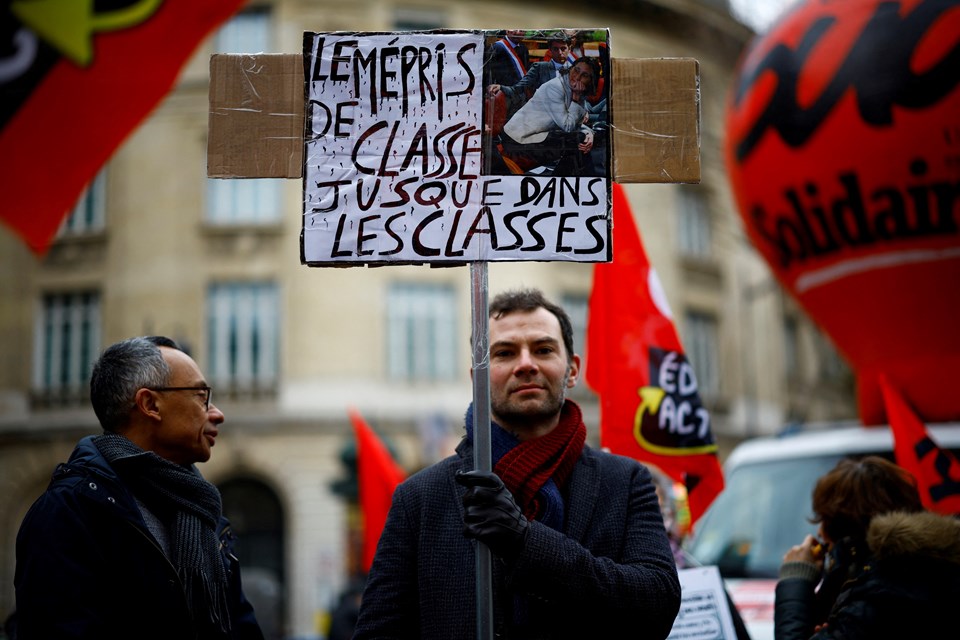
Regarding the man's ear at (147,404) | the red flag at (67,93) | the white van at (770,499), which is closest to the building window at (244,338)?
the white van at (770,499)

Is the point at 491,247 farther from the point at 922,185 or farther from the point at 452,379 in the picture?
the point at 452,379

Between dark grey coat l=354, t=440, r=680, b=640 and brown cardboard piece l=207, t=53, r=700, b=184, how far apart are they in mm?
837

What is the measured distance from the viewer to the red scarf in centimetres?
293

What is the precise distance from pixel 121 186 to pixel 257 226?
3.40 metres

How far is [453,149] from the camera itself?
120 inches

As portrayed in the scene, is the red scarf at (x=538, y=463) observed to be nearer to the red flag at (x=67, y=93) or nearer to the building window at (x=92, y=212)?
the red flag at (x=67, y=93)

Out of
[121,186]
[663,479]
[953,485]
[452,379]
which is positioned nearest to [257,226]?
[121,186]

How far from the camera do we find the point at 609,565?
2.74 metres

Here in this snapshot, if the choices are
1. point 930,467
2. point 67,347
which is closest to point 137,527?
point 930,467

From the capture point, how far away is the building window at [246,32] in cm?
2414

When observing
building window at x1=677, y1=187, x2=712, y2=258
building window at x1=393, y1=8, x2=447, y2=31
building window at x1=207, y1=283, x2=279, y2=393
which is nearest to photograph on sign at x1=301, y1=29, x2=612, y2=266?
building window at x1=207, y1=283, x2=279, y2=393

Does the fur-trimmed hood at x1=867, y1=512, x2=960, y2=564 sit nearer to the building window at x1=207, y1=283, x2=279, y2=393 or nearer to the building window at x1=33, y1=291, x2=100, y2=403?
the building window at x1=207, y1=283, x2=279, y2=393

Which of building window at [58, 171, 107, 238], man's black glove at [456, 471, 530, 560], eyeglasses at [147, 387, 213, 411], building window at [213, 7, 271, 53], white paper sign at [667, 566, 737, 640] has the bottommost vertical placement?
white paper sign at [667, 566, 737, 640]

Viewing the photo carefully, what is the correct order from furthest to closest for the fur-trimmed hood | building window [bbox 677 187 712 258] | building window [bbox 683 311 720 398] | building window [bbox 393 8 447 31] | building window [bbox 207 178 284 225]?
building window [bbox 677 187 712 258] → building window [bbox 683 311 720 398] → building window [bbox 393 8 447 31] → building window [bbox 207 178 284 225] → the fur-trimmed hood
